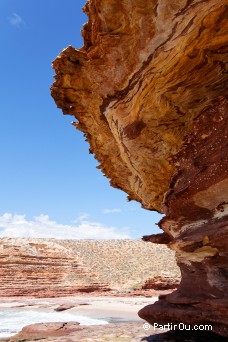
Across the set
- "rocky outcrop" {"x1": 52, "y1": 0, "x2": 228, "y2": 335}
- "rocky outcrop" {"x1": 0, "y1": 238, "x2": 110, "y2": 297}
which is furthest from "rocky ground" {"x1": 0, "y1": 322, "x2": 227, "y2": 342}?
"rocky outcrop" {"x1": 0, "y1": 238, "x2": 110, "y2": 297}

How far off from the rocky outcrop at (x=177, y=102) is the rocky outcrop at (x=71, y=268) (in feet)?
82.8

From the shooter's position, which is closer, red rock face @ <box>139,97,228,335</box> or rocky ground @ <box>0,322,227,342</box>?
red rock face @ <box>139,97,228,335</box>

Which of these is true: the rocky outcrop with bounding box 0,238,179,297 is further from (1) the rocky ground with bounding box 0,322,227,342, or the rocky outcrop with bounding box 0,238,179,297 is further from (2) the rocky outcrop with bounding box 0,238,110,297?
(1) the rocky ground with bounding box 0,322,227,342

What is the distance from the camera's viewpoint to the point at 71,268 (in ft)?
128

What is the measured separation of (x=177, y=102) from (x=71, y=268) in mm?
35031

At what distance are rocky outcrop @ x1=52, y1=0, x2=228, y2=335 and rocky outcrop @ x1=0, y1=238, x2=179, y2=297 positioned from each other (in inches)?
993

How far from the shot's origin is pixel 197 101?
7.12m

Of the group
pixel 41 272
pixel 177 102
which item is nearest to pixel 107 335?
pixel 177 102

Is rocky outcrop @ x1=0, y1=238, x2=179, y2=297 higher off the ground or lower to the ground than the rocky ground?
higher

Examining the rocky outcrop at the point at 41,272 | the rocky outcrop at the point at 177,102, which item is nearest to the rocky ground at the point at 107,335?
the rocky outcrop at the point at 177,102

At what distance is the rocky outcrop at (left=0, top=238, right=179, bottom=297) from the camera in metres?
33.2

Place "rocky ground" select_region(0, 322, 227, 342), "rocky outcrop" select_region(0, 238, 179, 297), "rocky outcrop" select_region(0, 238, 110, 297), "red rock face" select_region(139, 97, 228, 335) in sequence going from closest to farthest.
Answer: "red rock face" select_region(139, 97, 228, 335)
"rocky ground" select_region(0, 322, 227, 342)
"rocky outcrop" select_region(0, 238, 110, 297)
"rocky outcrop" select_region(0, 238, 179, 297)

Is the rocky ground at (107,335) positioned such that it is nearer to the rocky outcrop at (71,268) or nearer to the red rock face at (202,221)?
the red rock face at (202,221)

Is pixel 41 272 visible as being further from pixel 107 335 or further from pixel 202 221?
pixel 202 221
